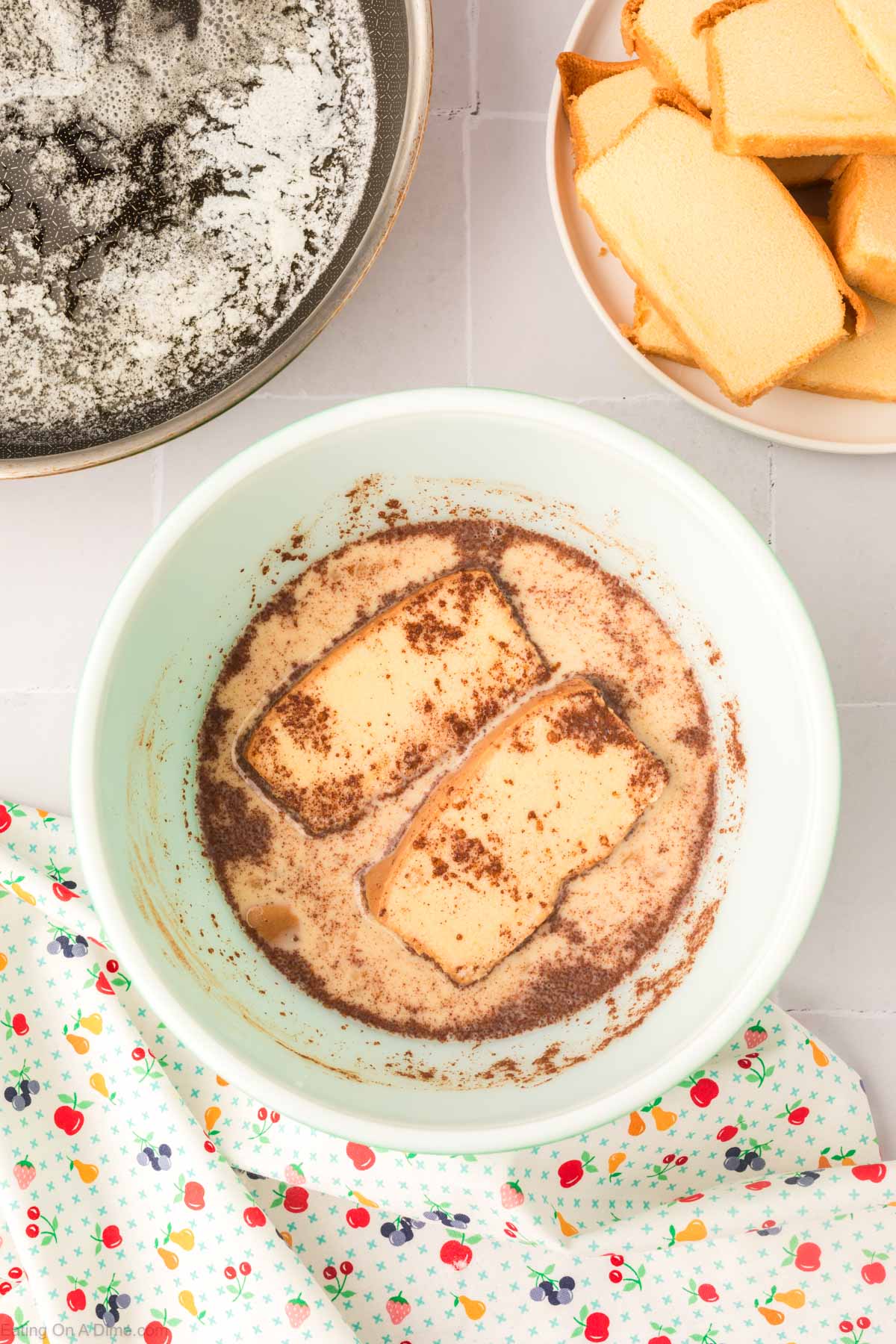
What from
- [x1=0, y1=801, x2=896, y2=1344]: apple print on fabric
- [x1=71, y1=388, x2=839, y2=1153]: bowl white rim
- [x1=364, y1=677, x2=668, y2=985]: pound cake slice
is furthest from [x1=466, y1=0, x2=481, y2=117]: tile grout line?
[x1=0, y1=801, x2=896, y2=1344]: apple print on fabric

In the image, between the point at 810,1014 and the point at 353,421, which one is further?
the point at 810,1014

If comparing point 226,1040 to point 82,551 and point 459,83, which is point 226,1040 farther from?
point 459,83

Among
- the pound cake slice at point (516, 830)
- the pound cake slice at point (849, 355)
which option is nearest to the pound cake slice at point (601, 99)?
the pound cake slice at point (849, 355)

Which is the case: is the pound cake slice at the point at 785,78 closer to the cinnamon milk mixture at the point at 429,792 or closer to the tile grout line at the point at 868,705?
the cinnamon milk mixture at the point at 429,792

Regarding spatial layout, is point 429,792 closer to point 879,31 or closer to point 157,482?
point 157,482

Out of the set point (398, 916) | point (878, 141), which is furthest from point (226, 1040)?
point (878, 141)

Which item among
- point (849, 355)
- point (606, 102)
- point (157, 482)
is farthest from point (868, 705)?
point (157, 482)
